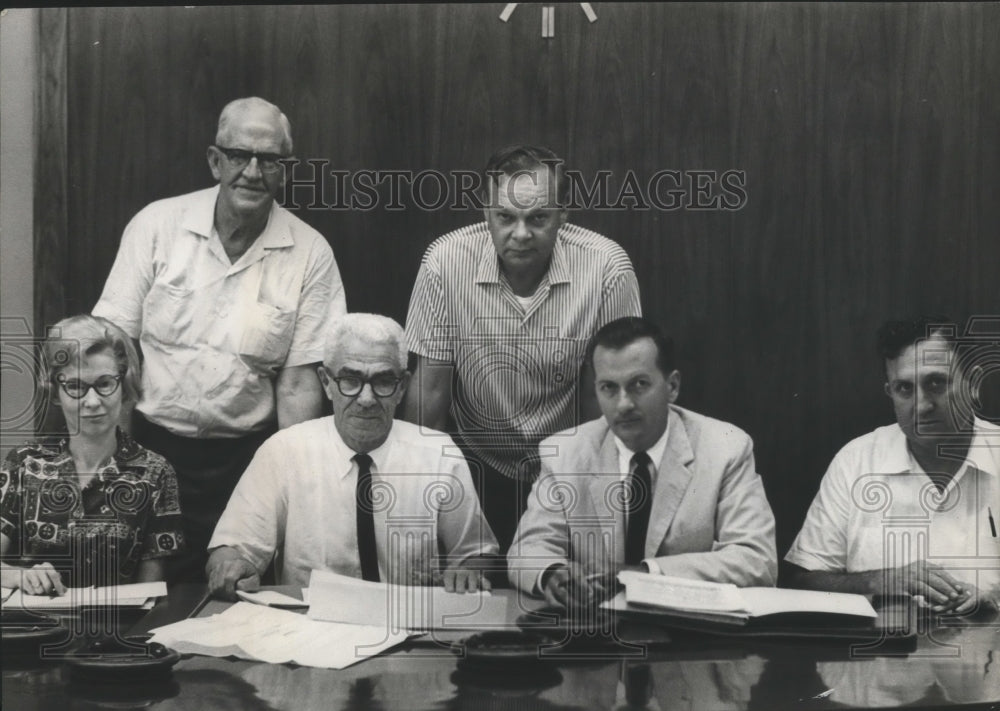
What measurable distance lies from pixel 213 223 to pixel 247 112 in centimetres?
42

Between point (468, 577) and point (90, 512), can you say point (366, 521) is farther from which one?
point (90, 512)

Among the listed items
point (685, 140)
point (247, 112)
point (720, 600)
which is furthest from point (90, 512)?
point (685, 140)

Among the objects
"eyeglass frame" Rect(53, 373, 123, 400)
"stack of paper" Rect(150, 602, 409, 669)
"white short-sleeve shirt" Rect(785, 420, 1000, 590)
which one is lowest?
"stack of paper" Rect(150, 602, 409, 669)

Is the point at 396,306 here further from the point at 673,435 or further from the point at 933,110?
the point at 933,110

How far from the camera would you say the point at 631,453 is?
16.6ft

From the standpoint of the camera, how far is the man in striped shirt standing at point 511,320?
16.6 feet

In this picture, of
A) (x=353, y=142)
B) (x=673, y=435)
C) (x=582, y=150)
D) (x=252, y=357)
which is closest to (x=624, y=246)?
(x=582, y=150)

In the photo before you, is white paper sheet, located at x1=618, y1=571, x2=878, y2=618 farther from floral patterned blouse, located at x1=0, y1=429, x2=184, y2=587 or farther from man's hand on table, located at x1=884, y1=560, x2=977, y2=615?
floral patterned blouse, located at x1=0, y1=429, x2=184, y2=587

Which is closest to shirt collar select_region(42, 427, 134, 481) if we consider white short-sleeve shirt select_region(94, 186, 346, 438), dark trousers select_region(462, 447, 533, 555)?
white short-sleeve shirt select_region(94, 186, 346, 438)

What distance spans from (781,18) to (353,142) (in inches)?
63.4

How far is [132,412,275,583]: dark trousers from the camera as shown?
16.6 ft

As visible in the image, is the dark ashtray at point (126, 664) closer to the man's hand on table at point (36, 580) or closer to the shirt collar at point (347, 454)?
the man's hand on table at point (36, 580)

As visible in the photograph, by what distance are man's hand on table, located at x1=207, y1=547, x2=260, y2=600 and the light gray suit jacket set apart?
93 cm

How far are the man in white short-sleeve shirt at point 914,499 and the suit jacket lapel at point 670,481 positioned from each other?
47 centimetres
